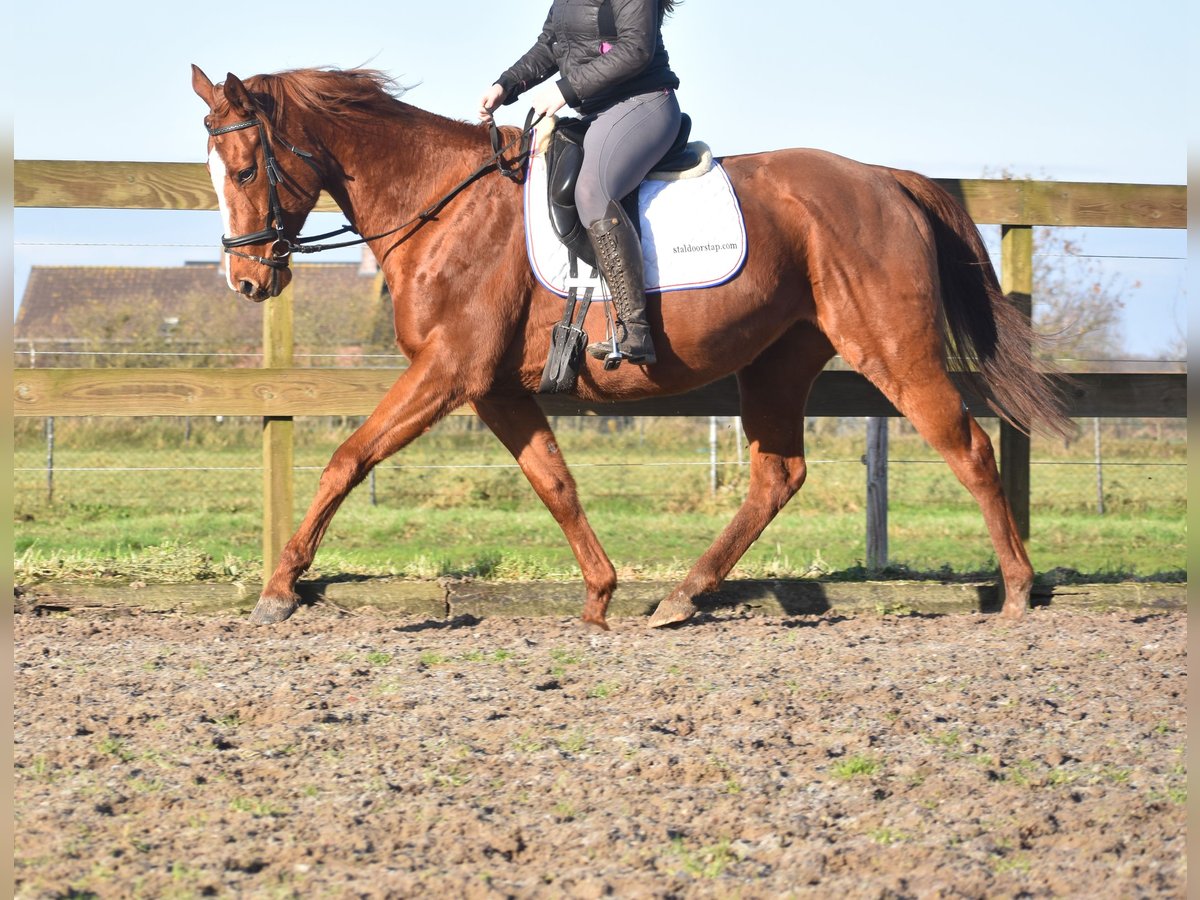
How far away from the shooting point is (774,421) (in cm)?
612

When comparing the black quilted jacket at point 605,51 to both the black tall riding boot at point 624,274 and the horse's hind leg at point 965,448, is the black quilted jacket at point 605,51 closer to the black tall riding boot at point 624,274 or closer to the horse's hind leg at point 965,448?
the black tall riding boot at point 624,274

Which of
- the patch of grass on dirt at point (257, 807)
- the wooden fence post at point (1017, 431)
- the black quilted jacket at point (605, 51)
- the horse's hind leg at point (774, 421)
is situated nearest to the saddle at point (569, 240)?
the black quilted jacket at point (605, 51)

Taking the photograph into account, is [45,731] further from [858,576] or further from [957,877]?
[858,576]

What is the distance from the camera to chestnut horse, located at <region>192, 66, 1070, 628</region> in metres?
5.31

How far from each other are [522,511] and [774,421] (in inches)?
311

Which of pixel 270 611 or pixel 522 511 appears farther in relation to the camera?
pixel 522 511

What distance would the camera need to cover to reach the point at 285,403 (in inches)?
237

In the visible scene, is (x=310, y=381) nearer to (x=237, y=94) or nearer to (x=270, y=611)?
(x=270, y=611)

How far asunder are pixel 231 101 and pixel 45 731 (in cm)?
280

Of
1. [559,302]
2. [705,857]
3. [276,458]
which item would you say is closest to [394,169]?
[559,302]

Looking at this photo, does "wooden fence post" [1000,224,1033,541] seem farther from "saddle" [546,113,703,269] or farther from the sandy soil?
"saddle" [546,113,703,269]

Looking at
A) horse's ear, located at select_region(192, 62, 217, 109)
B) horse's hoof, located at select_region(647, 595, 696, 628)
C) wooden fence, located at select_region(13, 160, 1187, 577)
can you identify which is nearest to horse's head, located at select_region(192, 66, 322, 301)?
horse's ear, located at select_region(192, 62, 217, 109)

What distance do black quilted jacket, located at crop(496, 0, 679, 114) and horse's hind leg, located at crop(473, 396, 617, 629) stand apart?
139 centimetres

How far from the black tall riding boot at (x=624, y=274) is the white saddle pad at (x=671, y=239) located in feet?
0.53
